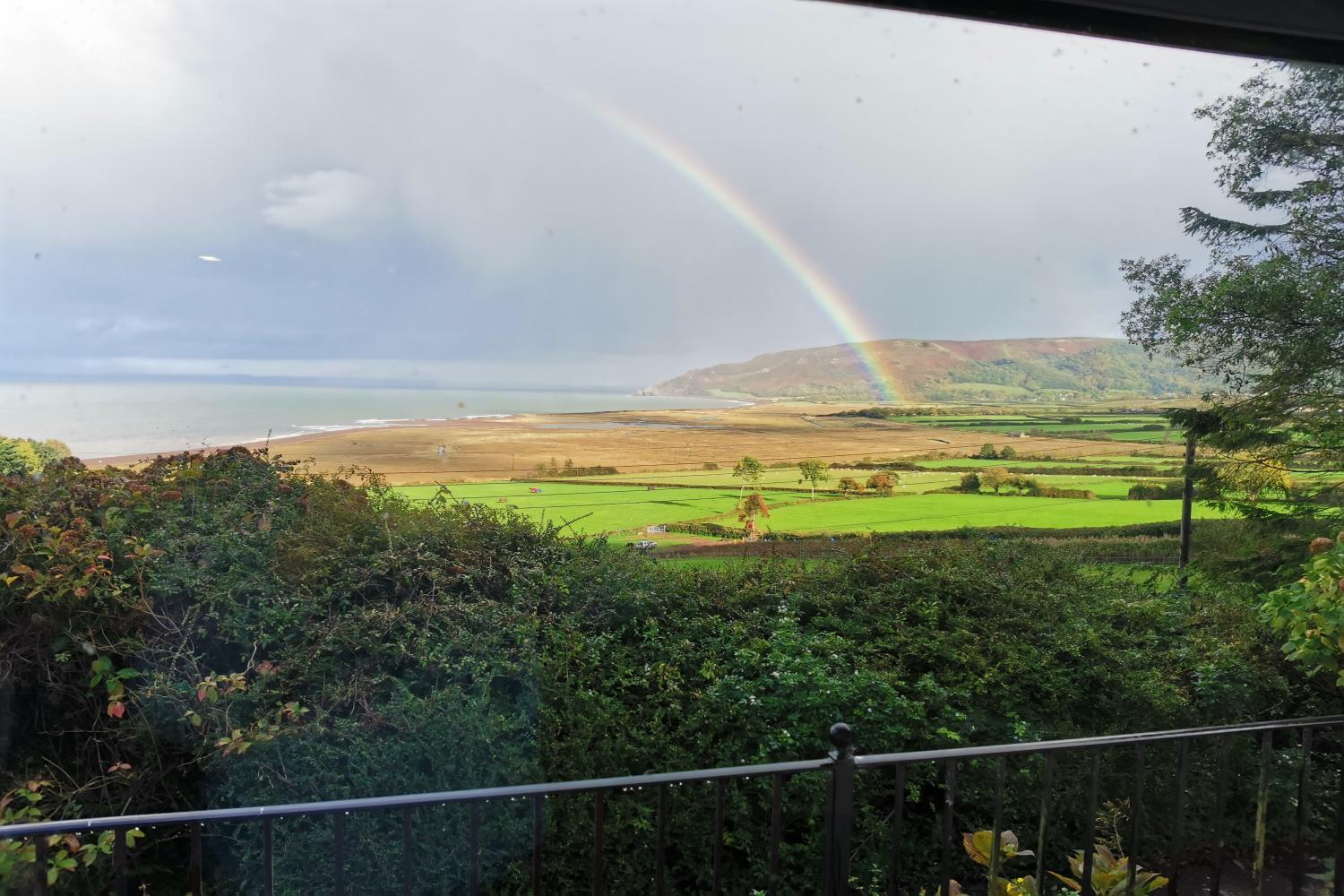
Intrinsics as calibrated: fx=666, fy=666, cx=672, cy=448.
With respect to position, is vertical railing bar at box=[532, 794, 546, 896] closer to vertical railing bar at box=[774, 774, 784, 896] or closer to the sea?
vertical railing bar at box=[774, 774, 784, 896]

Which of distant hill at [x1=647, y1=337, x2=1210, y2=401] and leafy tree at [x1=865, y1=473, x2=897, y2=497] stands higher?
distant hill at [x1=647, y1=337, x2=1210, y2=401]

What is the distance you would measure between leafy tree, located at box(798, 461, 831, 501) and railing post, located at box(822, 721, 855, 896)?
2.34 meters

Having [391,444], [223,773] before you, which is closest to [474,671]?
[223,773]

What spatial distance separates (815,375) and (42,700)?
3.79 m

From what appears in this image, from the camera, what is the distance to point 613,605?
2.67 m

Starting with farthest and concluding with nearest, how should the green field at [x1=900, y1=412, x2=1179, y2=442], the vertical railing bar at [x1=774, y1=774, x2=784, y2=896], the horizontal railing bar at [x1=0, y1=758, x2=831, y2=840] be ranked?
the green field at [x1=900, y1=412, x2=1179, y2=442] → the vertical railing bar at [x1=774, y1=774, x2=784, y2=896] → the horizontal railing bar at [x1=0, y1=758, x2=831, y2=840]

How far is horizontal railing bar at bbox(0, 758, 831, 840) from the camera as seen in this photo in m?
1.26

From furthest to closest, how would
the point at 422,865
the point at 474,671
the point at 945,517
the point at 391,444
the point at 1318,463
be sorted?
the point at 945,517 < the point at 1318,463 < the point at 391,444 < the point at 474,671 < the point at 422,865

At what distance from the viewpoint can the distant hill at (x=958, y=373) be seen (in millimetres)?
3980

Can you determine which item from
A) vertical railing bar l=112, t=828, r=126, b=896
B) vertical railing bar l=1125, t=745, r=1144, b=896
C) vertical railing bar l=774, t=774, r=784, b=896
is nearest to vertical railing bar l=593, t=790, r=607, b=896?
vertical railing bar l=774, t=774, r=784, b=896

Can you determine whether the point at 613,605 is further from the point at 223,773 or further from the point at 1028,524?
the point at 1028,524

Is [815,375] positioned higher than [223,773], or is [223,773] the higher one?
[815,375]

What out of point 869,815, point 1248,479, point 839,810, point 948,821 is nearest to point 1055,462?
point 1248,479

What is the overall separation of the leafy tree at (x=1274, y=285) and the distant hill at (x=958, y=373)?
28 cm
